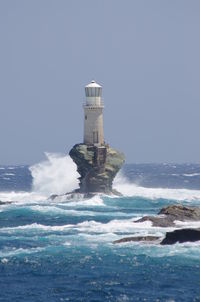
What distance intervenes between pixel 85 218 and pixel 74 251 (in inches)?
808

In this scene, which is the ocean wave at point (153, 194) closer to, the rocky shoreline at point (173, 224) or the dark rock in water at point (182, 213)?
the dark rock in water at point (182, 213)

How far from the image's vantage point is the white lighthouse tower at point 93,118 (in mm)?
103062

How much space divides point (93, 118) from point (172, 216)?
3642 centimetres

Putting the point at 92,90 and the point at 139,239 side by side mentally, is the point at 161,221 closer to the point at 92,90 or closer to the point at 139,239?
the point at 139,239

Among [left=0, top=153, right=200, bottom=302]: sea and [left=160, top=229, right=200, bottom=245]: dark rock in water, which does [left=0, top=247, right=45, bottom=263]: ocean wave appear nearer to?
[left=0, top=153, right=200, bottom=302]: sea

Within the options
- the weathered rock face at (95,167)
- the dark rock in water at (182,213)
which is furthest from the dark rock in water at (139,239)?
the weathered rock face at (95,167)

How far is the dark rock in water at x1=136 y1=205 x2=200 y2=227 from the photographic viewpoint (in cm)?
6671

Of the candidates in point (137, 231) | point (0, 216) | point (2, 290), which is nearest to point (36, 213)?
point (0, 216)

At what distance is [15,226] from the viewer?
225 feet

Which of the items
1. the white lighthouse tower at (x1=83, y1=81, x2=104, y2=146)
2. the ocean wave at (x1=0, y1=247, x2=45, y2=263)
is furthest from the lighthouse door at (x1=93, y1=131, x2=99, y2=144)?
the ocean wave at (x1=0, y1=247, x2=45, y2=263)

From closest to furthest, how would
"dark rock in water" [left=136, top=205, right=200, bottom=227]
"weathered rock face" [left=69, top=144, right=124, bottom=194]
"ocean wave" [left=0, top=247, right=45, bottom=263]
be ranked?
1. "ocean wave" [left=0, top=247, right=45, bottom=263]
2. "dark rock in water" [left=136, top=205, right=200, bottom=227]
3. "weathered rock face" [left=69, top=144, right=124, bottom=194]

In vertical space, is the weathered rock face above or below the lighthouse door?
below

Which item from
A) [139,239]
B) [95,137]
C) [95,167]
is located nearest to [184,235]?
[139,239]

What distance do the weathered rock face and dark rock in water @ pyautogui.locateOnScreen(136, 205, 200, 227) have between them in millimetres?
29139
